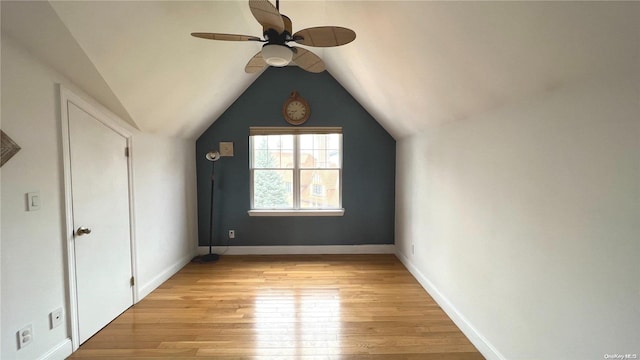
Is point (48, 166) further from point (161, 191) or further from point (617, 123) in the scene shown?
point (617, 123)

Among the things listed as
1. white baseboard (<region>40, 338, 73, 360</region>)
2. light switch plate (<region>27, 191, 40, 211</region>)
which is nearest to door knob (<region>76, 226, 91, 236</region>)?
light switch plate (<region>27, 191, 40, 211</region>)

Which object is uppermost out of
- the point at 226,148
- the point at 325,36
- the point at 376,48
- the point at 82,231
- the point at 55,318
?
the point at 376,48

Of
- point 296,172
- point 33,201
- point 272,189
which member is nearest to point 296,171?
point 296,172

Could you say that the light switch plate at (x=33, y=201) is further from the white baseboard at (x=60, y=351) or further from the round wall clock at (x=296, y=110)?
the round wall clock at (x=296, y=110)

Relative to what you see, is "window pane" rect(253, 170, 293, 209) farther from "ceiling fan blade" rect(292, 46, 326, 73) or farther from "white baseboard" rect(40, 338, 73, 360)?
"white baseboard" rect(40, 338, 73, 360)

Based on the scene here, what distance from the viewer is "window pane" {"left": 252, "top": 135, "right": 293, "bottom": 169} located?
4.15m

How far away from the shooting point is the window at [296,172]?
13.6ft

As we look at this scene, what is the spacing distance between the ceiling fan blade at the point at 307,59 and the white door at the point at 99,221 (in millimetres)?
1725

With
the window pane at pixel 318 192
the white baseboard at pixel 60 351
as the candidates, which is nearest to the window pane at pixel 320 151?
the window pane at pixel 318 192

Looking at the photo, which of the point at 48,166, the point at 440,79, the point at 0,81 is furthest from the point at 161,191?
the point at 440,79

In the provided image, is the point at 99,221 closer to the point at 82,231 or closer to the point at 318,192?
the point at 82,231

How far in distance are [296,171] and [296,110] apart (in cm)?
94

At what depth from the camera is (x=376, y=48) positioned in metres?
2.30

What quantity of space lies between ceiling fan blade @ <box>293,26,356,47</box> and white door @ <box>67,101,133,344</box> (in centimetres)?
179
